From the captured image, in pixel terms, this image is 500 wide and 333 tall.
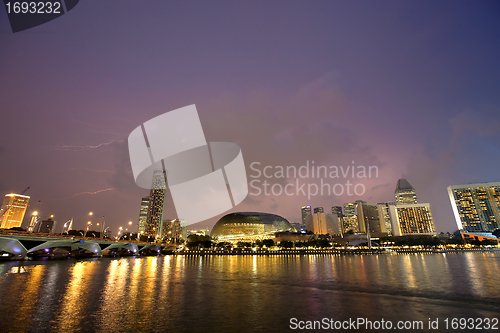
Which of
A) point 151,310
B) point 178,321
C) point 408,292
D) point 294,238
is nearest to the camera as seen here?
point 178,321

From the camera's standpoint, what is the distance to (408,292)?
956 inches

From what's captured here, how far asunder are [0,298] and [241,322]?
21907mm

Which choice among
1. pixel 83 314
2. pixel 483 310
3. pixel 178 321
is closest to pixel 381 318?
pixel 483 310

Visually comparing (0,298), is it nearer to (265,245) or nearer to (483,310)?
(483,310)

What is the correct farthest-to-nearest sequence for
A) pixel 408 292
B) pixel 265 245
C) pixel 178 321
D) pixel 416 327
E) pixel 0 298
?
1. pixel 265 245
2. pixel 408 292
3. pixel 0 298
4. pixel 178 321
5. pixel 416 327

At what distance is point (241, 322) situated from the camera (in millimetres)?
15133

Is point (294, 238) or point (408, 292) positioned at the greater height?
point (294, 238)

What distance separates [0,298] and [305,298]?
86.2ft

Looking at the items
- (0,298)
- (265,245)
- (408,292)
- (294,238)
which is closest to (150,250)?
(265,245)

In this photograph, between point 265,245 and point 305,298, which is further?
point 265,245

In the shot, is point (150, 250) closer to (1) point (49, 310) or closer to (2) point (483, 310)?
(1) point (49, 310)

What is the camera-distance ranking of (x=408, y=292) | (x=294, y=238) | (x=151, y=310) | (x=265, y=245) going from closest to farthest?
(x=151, y=310) < (x=408, y=292) < (x=265, y=245) < (x=294, y=238)

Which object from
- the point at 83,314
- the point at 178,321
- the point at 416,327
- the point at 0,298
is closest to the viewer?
the point at 416,327

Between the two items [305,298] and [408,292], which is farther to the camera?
[408,292]
